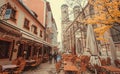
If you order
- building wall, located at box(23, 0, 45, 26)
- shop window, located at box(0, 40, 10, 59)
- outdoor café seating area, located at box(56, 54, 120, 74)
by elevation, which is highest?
building wall, located at box(23, 0, 45, 26)

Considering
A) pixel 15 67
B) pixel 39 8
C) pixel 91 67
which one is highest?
pixel 39 8

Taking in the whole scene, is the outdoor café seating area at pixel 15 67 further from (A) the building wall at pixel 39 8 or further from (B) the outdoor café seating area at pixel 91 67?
(A) the building wall at pixel 39 8

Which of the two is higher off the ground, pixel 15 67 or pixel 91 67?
pixel 15 67

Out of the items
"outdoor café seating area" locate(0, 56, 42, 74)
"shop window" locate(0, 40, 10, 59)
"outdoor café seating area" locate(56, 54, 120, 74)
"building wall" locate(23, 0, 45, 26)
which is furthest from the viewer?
"building wall" locate(23, 0, 45, 26)

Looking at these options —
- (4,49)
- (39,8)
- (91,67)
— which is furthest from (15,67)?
(39,8)

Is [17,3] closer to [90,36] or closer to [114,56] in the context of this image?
[90,36]

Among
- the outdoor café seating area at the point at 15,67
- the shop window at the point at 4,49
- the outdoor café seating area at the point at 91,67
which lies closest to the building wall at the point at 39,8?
the outdoor café seating area at the point at 15,67

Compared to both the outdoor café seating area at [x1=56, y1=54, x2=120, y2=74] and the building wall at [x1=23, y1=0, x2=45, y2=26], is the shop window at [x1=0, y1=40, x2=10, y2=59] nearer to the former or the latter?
the outdoor café seating area at [x1=56, y1=54, x2=120, y2=74]

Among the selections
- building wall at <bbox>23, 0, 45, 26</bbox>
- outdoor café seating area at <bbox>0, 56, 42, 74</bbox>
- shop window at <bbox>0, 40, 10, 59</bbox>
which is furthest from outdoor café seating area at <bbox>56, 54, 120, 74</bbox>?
building wall at <bbox>23, 0, 45, 26</bbox>

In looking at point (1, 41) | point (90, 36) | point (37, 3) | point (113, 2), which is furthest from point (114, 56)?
point (37, 3)

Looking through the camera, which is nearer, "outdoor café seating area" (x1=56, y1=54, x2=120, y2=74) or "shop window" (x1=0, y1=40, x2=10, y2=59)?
"outdoor café seating area" (x1=56, y1=54, x2=120, y2=74)

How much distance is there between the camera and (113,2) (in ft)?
26.2

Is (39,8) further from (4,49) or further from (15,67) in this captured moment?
(15,67)

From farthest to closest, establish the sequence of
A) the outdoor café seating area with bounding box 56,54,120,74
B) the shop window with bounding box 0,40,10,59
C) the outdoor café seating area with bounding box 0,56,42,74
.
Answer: the shop window with bounding box 0,40,10,59
the outdoor café seating area with bounding box 56,54,120,74
the outdoor café seating area with bounding box 0,56,42,74
